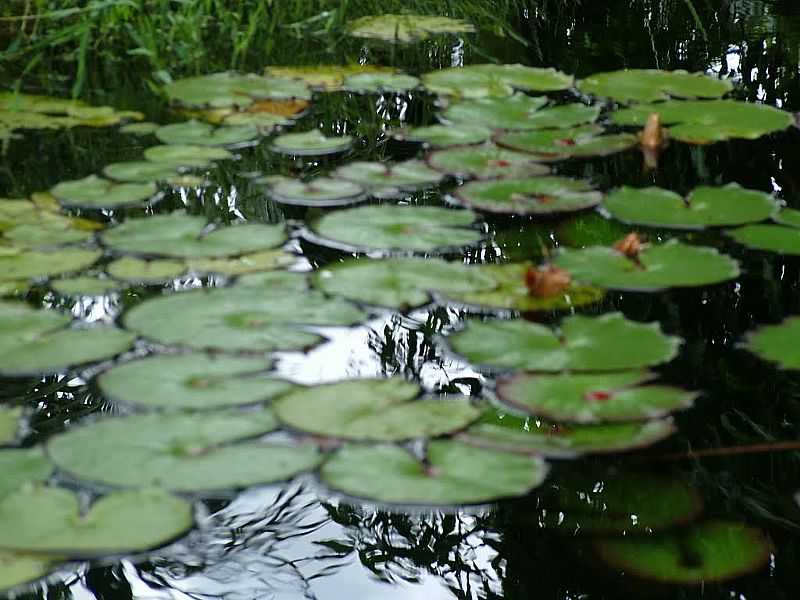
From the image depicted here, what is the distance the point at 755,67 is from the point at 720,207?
1164mm

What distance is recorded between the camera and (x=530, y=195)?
211 centimetres

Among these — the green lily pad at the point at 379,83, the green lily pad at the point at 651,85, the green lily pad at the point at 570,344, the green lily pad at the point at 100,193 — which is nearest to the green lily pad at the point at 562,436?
the green lily pad at the point at 570,344

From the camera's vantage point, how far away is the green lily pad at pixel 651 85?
2.70m

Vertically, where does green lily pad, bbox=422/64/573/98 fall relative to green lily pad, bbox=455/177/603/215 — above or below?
above

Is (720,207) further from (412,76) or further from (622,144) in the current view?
(412,76)

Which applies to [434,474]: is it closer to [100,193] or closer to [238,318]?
[238,318]

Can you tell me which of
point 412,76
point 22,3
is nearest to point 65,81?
point 22,3

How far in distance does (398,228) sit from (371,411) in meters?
0.63

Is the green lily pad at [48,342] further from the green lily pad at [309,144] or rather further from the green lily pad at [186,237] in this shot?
the green lily pad at [309,144]

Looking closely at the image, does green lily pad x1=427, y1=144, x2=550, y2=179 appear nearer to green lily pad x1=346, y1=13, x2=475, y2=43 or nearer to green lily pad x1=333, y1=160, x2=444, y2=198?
green lily pad x1=333, y1=160, x2=444, y2=198

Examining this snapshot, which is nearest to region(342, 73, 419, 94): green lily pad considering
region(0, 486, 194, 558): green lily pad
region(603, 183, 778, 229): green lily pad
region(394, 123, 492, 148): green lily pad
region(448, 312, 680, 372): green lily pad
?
region(394, 123, 492, 148): green lily pad

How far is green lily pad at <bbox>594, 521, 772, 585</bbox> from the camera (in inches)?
43.2

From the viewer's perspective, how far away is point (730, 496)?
1.22m

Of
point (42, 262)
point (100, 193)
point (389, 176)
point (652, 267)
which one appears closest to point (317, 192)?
point (389, 176)
